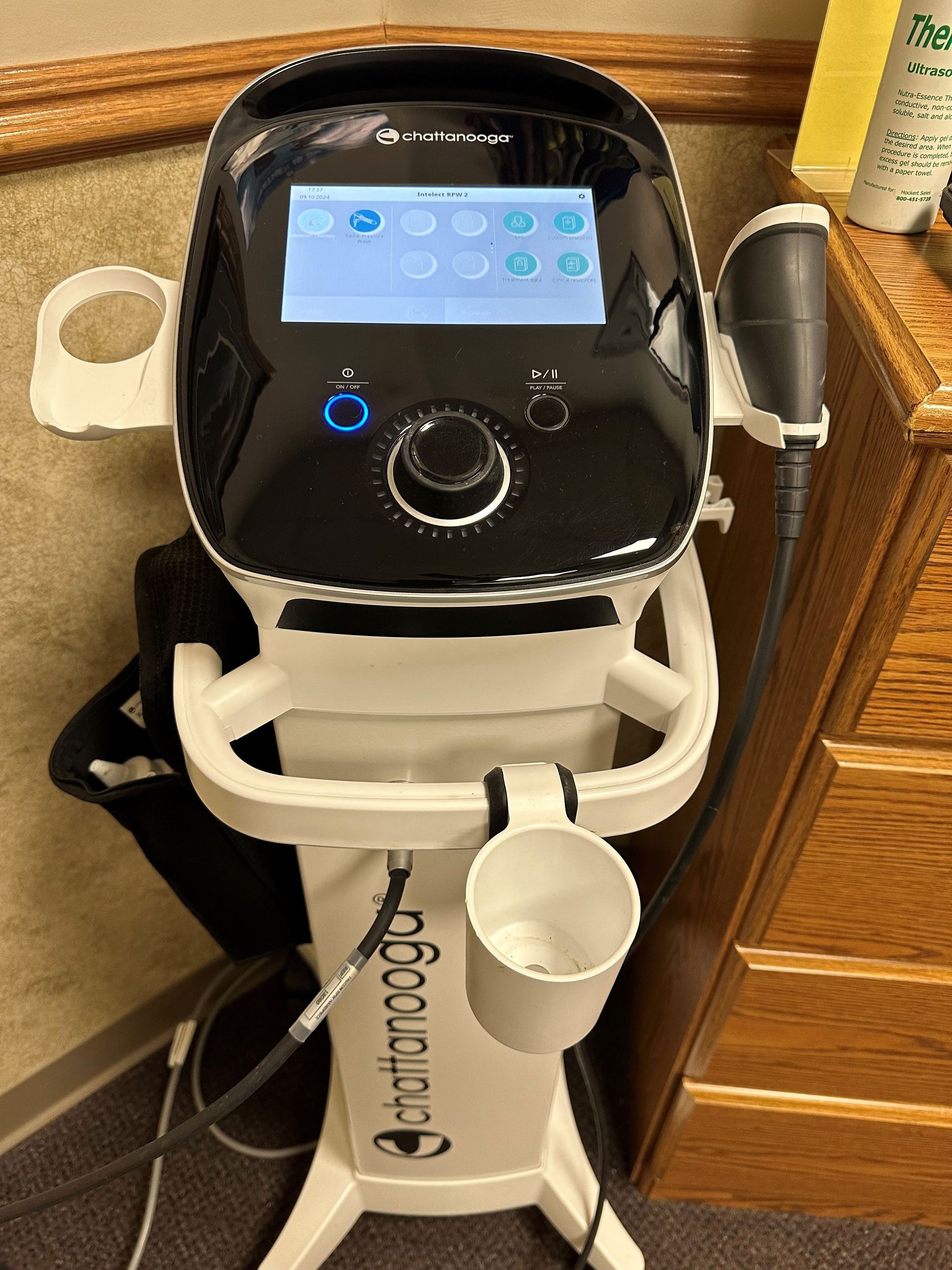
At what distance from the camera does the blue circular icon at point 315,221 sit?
51 cm

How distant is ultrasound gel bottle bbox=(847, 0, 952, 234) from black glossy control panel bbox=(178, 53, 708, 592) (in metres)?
0.16

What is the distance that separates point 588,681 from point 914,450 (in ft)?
0.70

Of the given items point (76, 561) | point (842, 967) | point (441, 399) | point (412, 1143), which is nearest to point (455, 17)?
point (441, 399)

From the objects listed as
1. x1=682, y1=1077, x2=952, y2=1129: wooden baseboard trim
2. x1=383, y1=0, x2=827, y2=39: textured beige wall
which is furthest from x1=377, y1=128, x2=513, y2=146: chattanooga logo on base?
x1=682, y1=1077, x2=952, y2=1129: wooden baseboard trim

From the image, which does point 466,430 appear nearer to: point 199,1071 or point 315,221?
point 315,221

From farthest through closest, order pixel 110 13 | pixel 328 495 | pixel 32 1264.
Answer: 1. pixel 32 1264
2. pixel 110 13
3. pixel 328 495

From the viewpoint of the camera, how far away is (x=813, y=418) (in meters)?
0.50

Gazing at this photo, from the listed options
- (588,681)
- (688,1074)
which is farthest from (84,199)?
(688,1074)

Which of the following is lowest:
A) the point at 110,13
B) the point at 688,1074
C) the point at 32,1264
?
the point at 32,1264

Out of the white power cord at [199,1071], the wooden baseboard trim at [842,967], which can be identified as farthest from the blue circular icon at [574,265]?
the white power cord at [199,1071]

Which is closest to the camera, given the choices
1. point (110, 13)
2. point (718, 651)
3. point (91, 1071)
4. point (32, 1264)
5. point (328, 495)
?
point (328, 495)

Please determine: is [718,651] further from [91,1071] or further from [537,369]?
[91,1071]

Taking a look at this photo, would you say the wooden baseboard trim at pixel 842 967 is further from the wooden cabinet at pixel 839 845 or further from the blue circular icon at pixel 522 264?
the blue circular icon at pixel 522 264

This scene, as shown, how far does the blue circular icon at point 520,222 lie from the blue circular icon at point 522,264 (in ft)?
0.04
